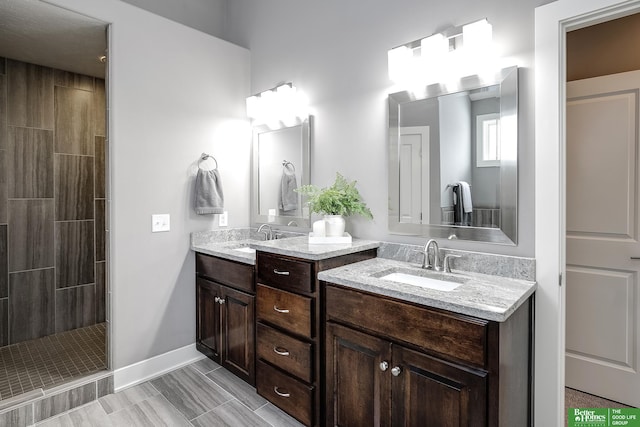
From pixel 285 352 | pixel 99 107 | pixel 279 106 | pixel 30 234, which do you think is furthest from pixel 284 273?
pixel 99 107

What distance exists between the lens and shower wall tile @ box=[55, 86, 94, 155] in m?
3.03

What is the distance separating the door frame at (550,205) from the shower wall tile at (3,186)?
3.61 meters

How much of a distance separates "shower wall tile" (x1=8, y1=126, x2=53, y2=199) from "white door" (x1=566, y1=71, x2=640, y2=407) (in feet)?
12.8

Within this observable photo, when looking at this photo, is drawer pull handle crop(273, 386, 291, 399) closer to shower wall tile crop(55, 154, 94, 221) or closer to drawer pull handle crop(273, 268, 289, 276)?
drawer pull handle crop(273, 268, 289, 276)

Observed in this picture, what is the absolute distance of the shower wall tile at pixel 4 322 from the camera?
2.76m

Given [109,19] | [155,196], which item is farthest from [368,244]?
[109,19]

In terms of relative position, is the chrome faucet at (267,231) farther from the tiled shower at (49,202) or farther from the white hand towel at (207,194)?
the tiled shower at (49,202)

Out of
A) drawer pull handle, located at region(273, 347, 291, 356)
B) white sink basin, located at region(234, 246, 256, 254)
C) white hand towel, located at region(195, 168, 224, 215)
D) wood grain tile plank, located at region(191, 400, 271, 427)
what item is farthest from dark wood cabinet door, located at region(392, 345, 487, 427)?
white hand towel, located at region(195, 168, 224, 215)

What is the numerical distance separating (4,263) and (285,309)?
8.02 feet

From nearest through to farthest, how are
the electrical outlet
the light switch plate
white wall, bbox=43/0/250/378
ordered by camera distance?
white wall, bbox=43/0/250/378 → the light switch plate → the electrical outlet

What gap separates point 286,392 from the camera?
194 cm

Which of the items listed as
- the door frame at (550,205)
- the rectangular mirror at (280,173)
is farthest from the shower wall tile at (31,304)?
the door frame at (550,205)

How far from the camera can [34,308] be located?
115 inches

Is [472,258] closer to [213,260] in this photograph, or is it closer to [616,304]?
[616,304]
